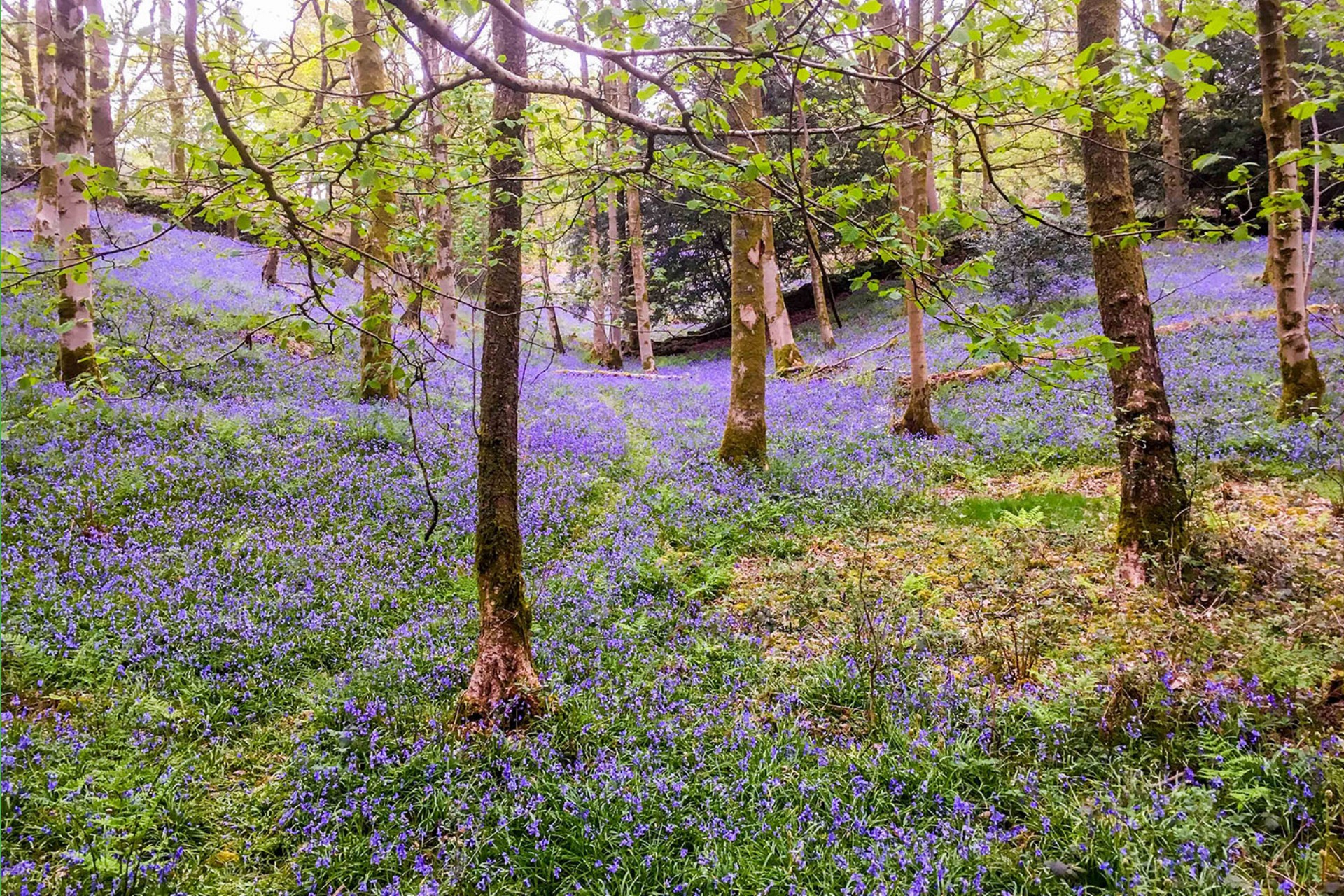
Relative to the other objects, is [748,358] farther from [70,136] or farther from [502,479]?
[70,136]

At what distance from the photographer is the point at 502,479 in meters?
4.88

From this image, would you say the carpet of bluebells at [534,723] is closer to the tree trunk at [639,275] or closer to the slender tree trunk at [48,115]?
the slender tree trunk at [48,115]

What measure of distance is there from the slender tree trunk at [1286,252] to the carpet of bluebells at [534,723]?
66cm

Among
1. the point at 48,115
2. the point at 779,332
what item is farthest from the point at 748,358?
the point at 48,115

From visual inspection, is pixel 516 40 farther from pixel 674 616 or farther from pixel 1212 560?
pixel 1212 560

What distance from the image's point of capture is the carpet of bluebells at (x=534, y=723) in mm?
3715

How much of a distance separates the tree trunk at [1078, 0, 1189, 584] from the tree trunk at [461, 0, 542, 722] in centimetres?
506

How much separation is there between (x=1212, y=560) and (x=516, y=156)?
693 centimetres

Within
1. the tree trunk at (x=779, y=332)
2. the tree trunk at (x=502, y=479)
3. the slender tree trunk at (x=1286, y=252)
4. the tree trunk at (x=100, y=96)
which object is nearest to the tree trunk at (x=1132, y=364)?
the slender tree trunk at (x=1286, y=252)

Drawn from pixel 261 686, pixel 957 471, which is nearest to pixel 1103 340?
pixel 261 686

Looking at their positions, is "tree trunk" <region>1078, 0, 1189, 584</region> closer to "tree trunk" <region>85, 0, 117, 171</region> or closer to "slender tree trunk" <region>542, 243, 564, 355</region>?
"slender tree trunk" <region>542, 243, 564, 355</region>

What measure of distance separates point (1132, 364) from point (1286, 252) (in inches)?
211

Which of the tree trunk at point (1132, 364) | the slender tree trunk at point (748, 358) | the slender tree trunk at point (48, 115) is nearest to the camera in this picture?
the tree trunk at point (1132, 364)

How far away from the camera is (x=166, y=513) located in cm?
793
